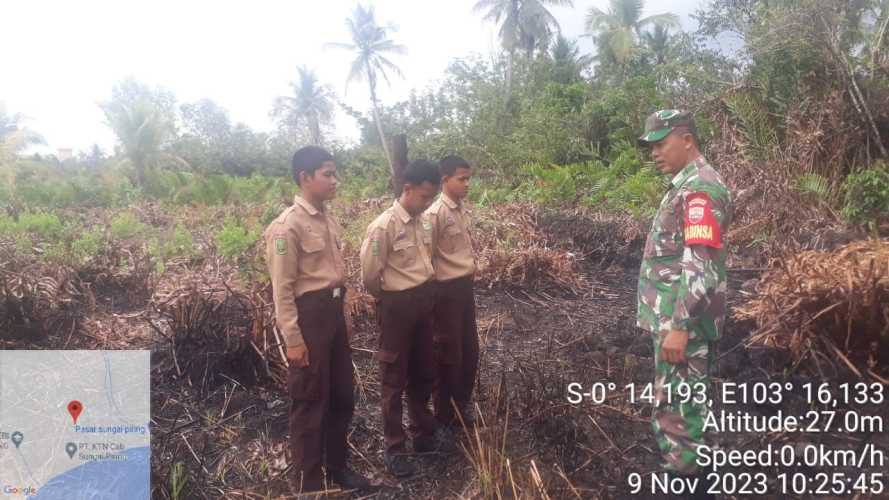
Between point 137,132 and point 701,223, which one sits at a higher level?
point 137,132

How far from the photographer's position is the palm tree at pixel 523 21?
2748cm

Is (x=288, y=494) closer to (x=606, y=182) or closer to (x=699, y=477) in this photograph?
(x=699, y=477)

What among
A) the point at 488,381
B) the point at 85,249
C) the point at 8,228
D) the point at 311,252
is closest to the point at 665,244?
the point at 311,252

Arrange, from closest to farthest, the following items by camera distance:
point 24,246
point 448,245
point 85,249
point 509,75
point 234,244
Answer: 1. point 448,245
2. point 234,244
3. point 85,249
4. point 24,246
5. point 509,75

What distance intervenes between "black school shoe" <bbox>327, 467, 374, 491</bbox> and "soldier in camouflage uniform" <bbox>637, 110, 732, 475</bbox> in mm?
1408

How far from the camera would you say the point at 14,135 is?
66.5 ft

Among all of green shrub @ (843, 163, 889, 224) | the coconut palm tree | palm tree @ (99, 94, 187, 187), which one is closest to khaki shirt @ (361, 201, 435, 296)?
green shrub @ (843, 163, 889, 224)

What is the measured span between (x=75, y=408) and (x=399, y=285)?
1556 millimetres

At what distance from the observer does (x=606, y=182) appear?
10.0m

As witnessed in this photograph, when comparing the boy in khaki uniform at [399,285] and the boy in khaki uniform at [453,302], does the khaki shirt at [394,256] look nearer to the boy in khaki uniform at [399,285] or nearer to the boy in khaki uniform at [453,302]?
the boy in khaki uniform at [399,285]

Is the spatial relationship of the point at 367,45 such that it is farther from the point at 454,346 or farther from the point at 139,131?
the point at 454,346

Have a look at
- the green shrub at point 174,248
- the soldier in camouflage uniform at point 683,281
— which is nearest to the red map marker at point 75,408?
the soldier in camouflage uniform at point 683,281

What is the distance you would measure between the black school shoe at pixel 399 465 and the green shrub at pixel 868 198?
510cm

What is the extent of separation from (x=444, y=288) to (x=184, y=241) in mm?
4914
